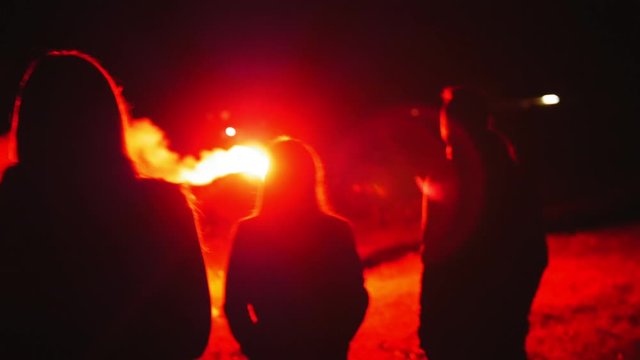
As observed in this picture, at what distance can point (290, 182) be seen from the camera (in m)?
2.99

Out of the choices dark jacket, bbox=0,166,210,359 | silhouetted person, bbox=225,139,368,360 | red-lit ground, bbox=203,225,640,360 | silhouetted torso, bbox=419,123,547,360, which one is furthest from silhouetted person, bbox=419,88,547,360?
dark jacket, bbox=0,166,210,359

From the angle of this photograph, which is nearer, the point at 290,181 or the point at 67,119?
the point at 67,119

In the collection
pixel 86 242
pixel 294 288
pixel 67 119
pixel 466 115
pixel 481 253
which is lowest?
pixel 481 253

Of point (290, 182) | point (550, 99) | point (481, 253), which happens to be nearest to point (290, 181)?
point (290, 182)

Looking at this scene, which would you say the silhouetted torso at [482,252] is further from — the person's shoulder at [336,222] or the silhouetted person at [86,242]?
the silhouetted person at [86,242]

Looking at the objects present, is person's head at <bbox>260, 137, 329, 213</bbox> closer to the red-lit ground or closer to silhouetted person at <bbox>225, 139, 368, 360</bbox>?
silhouetted person at <bbox>225, 139, 368, 360</bbox>

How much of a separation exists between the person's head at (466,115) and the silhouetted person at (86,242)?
6.48ft

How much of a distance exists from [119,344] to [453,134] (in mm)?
2420

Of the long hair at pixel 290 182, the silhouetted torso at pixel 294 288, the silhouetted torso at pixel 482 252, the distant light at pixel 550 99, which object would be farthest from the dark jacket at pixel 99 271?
the distant light at pixel 550 99

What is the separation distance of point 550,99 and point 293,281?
78.4 feet

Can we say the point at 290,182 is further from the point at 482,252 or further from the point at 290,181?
the point at 482,252

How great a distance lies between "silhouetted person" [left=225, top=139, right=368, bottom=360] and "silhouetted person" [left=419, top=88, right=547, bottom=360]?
0.76 m

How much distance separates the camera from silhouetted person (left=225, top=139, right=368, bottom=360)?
2.91m

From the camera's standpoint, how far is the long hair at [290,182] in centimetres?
298
